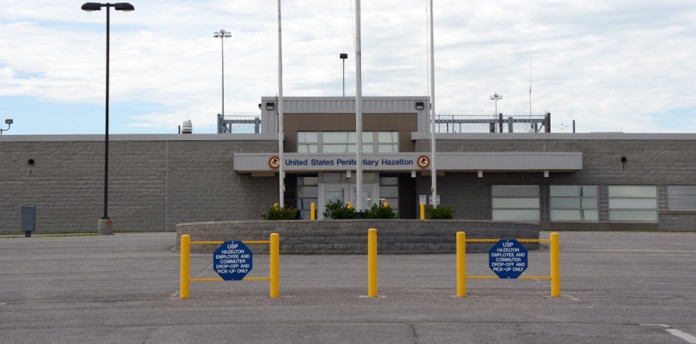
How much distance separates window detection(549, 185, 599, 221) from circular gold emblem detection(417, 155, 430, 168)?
711 centimetres

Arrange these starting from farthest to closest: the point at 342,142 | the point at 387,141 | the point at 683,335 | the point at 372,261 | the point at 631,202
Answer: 1. the point at 387,141
2. the point at 342,142
3. the point at 631,202
4. the point at 372,261
5. the point at 683,335

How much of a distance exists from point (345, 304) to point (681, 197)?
119 feet

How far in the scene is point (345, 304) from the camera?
46.7 ft

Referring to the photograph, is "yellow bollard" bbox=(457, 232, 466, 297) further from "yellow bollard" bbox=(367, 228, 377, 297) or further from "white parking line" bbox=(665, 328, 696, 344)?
"white parking line" bbox=(665, 328, 696, 344)

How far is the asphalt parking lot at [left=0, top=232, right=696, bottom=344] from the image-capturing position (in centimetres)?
1126

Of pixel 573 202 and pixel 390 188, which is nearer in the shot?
pixel 573 202

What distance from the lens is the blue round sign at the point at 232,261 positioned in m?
15.3

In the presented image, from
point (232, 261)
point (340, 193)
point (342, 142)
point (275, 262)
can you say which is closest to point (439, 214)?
point (232, 261)

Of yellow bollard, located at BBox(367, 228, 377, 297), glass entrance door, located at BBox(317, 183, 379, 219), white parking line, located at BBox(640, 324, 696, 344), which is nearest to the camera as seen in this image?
white parking line, located at BBox(640, 324, 696, 344)

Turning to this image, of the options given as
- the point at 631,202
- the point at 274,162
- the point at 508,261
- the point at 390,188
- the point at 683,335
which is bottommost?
the point at 683,335

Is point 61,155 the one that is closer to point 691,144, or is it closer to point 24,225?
point 24,225

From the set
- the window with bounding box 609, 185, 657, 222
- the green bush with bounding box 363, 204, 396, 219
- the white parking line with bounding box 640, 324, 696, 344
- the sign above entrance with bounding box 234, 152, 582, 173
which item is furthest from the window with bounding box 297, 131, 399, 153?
the white parking line with bounding box 640, 324, 696, 344

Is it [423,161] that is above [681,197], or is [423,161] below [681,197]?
above

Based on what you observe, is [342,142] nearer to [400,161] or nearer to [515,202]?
[400,161]
